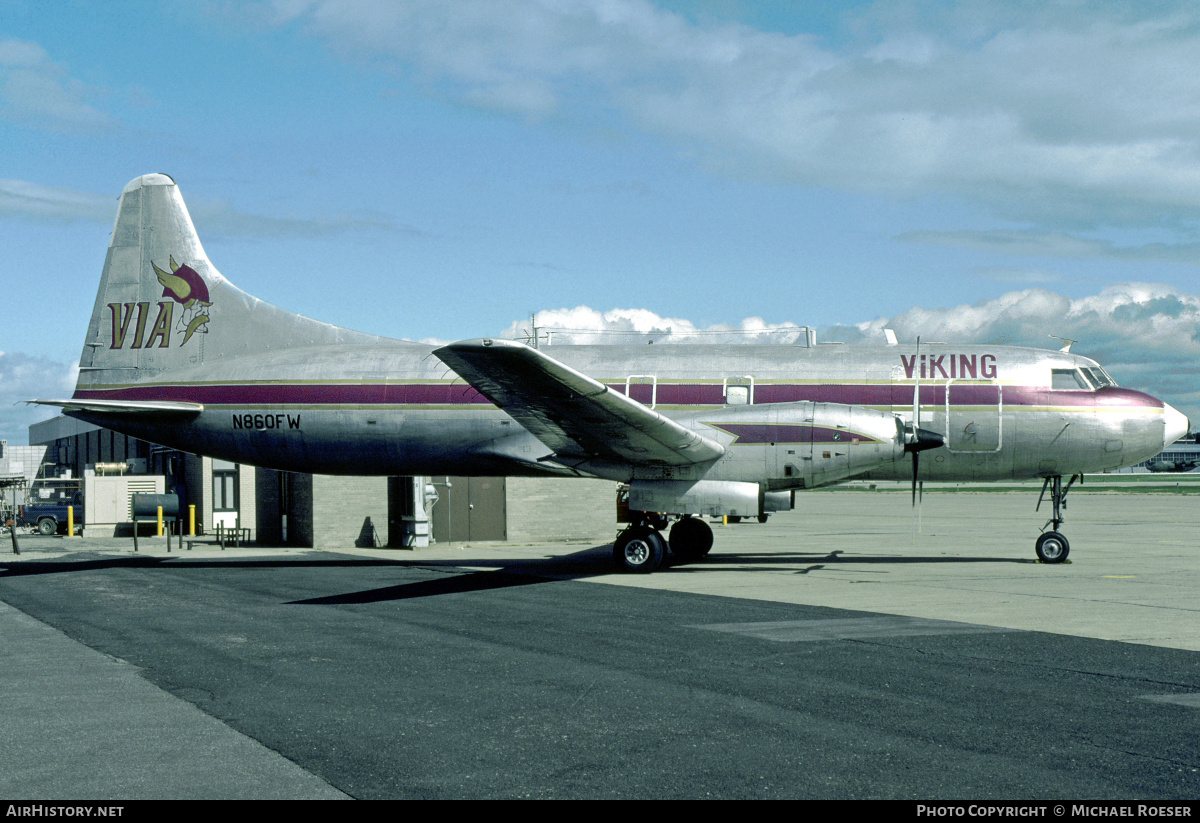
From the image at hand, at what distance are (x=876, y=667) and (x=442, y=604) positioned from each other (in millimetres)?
7809

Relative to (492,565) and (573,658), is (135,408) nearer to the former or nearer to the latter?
(492,565)

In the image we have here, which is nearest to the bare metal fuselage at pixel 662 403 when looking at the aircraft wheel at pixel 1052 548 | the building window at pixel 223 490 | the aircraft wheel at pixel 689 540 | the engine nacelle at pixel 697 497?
the aircraft wheel at pixel 1052 548

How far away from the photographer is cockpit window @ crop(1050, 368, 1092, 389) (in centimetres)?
2283

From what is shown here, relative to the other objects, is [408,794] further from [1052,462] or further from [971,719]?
[1052,462]

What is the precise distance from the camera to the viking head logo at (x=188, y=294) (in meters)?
25.5

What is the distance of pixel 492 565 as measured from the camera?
2445 centimetres

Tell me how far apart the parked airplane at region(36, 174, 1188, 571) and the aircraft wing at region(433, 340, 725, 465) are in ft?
0.31

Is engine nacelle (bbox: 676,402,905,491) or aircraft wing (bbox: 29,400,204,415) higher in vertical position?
aircraft wing (bbox: 29,400,204,415)

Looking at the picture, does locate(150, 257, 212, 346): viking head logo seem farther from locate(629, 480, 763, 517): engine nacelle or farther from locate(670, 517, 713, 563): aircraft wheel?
locate(670, 517, 713, 563): aircraft wheel

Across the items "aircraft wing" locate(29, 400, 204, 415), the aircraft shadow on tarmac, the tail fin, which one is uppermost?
the tail fin

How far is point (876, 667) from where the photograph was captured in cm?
1049

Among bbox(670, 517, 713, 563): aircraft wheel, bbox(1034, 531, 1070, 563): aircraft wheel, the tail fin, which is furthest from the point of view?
the tail fin

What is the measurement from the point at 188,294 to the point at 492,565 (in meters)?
9.91

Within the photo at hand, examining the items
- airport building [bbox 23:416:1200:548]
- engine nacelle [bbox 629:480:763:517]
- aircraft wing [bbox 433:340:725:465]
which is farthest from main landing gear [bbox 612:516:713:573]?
airport building [bbox 23:416:1200:548]
